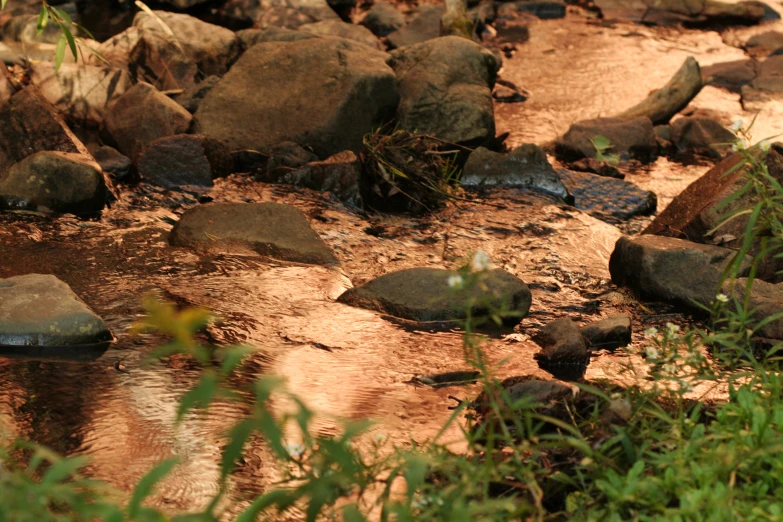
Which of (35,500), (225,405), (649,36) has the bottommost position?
(649,36)

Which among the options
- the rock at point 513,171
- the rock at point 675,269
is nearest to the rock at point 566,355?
the rock at point 675,269

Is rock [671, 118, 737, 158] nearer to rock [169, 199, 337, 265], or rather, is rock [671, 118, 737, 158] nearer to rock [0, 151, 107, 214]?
rock [169, 199, 337, 265]

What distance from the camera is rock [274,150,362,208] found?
19.4 feet

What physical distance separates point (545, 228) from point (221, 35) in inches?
154

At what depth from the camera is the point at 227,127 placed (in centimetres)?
654

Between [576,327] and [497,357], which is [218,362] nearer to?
[497,357]

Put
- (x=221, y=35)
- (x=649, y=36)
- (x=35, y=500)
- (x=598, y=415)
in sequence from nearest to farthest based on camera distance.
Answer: (x=35, y=500), (x=598, y=415), (x=221, y=35), (x=649, y=36)

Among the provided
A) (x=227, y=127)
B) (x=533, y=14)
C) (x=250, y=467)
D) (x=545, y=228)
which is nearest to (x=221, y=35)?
(x=227, y=127)

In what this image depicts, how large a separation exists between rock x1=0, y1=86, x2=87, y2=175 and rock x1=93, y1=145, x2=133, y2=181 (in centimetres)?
31

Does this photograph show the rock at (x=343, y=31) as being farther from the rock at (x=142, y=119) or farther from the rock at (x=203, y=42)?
the rock at (x=142, y=119)

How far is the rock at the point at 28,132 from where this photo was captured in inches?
226

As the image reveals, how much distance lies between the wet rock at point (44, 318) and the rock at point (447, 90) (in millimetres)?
3269

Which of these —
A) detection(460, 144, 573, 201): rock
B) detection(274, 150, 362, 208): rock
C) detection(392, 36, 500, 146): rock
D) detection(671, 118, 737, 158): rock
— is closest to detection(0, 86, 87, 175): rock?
detection(274, 150, 362, 208): rock

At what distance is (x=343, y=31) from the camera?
923cm
